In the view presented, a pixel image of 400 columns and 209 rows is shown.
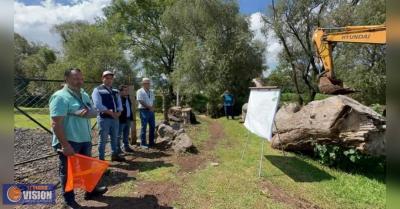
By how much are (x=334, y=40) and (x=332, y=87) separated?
1466 mm

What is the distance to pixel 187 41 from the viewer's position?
83.0 ft

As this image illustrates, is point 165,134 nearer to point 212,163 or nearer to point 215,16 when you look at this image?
point 212,163

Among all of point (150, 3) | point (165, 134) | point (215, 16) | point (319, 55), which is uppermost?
point (150, 3)

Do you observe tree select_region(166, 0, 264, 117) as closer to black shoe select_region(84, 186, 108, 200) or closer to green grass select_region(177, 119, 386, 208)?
green grass select_region(177, 119, 386, 208)

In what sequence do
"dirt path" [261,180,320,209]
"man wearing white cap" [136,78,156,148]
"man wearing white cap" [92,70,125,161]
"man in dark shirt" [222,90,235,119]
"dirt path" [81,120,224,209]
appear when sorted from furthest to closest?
"man in dark shirt" [222,90,235,119]
"man wearing white cap" [136,78,156,148]
"man wearing white cap" [92,70,125,161]
"dirt path" [261,180,320,209]
"dirt path" [81,120,224,209]

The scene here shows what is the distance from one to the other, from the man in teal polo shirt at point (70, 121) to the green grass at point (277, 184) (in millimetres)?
1680

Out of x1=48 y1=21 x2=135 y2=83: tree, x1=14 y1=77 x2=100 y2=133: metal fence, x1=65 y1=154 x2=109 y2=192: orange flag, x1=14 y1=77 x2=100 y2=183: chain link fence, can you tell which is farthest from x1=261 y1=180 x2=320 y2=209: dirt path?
x1=48 y1=21 x2=135 y2=83: tree

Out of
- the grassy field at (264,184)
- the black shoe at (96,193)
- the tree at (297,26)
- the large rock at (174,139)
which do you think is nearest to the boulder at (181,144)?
the large rock at (174,139)

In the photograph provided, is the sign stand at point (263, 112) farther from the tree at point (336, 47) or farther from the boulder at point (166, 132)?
the tree at point (336, 47)

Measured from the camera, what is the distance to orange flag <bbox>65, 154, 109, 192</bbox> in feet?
12.9

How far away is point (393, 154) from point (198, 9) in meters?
24.2

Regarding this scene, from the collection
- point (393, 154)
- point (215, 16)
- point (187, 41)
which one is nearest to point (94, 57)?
point (187, 41)

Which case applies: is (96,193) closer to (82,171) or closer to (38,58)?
(82,171)

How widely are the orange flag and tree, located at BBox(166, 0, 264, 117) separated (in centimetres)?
1751
